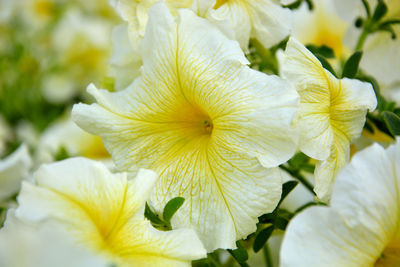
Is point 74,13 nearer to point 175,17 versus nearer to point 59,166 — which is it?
point 175,17

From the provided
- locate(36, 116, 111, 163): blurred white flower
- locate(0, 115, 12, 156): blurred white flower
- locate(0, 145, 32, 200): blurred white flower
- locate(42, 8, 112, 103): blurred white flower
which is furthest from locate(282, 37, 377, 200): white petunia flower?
locate(42, 8, 112, 103): blurred white flower

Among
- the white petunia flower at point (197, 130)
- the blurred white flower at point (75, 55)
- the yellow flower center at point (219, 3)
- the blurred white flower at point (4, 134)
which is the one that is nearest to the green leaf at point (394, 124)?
the white petunia flower at point (197, 130)

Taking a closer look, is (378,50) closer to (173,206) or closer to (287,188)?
(287,188)

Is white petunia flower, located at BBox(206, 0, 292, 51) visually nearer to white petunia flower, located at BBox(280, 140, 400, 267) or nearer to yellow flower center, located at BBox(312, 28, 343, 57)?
white petunia flower, located at BBox(280, 140, 400, 267)

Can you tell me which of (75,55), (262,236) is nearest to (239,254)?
(262,236)

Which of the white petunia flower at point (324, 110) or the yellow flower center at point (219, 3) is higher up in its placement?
the yellow flower center at point (219, 3)

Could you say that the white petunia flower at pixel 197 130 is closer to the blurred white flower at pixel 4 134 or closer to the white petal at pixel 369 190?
the white petal at pixel 369 190
